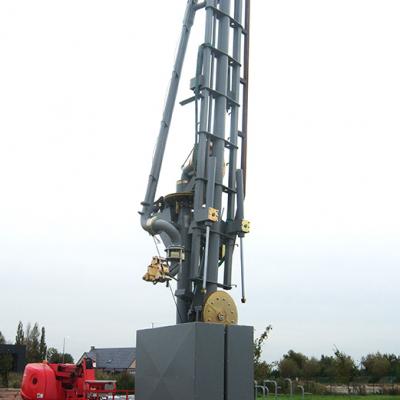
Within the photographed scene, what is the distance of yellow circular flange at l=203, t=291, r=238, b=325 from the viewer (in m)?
11.8

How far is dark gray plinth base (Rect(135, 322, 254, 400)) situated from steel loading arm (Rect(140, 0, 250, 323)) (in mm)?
1070

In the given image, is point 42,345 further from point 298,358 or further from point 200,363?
point 200,363

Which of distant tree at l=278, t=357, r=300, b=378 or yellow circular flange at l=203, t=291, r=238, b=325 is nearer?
yellow circular flange at l=203, t=291, r=238, b=325

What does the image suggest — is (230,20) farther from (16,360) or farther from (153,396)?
(16,360)

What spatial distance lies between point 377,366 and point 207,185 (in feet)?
185

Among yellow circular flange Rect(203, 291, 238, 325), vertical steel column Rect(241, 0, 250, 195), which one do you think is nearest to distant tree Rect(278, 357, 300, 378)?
vertical steel column Rect(241, 0, 250, 195)

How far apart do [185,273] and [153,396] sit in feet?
8.92

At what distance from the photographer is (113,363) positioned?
71312 mm

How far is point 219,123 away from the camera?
44.5 ft

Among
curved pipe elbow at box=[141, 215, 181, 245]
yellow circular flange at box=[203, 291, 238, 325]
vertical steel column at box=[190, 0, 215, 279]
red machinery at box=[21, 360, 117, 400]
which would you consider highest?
vertical steel column at box=[190, 0, 215, 279]

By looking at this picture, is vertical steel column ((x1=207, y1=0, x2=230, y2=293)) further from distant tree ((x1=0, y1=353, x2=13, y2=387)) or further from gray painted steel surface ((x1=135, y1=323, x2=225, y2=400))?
distant tree ((x1=0, y1=353, x2=13, y2=387))

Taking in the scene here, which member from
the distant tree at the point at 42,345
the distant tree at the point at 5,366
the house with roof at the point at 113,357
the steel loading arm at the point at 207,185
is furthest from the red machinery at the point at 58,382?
the house with roof at the point at 113,357

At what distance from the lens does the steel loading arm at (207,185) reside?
1263cm

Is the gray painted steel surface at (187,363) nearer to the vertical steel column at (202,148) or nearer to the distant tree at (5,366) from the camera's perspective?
the vertical steel column at (202,148)
